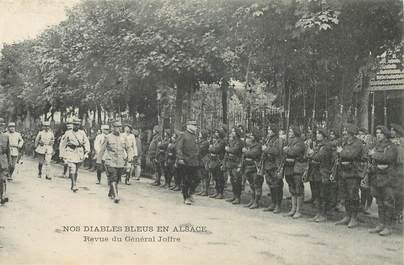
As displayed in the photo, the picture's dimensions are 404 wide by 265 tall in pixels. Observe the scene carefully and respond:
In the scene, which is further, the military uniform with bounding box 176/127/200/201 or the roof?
the roof

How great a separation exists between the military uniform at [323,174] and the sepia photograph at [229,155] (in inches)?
1.1

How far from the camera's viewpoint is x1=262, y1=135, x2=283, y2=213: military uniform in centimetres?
1059

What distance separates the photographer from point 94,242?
801cm

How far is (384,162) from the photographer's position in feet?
28.4

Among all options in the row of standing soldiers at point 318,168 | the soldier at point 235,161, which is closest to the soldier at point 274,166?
the row of standing soldiers at point 318,168

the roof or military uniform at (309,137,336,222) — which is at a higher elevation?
the roof

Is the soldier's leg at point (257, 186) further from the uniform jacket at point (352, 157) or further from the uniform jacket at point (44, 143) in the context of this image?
the uniform jacket at point (44, 143)

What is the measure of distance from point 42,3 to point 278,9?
4082 mm

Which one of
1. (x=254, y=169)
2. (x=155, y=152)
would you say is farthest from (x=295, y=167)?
(x=155, y=152)

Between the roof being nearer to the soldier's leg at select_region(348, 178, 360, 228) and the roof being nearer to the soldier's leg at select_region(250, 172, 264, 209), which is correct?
the soldier's leg at select_region(250, 172, 264, 209)

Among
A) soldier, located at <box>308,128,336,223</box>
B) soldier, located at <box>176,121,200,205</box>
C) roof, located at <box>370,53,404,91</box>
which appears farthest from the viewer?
roof, located at <box>370,53,404,91</box>

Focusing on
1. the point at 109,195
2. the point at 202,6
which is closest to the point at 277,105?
the point at 202,6

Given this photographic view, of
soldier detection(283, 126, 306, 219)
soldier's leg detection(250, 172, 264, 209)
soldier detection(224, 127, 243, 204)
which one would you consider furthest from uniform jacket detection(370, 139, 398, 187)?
soldier detection(224, 127, 243, 204)

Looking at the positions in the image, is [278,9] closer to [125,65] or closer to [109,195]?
[109,195]
